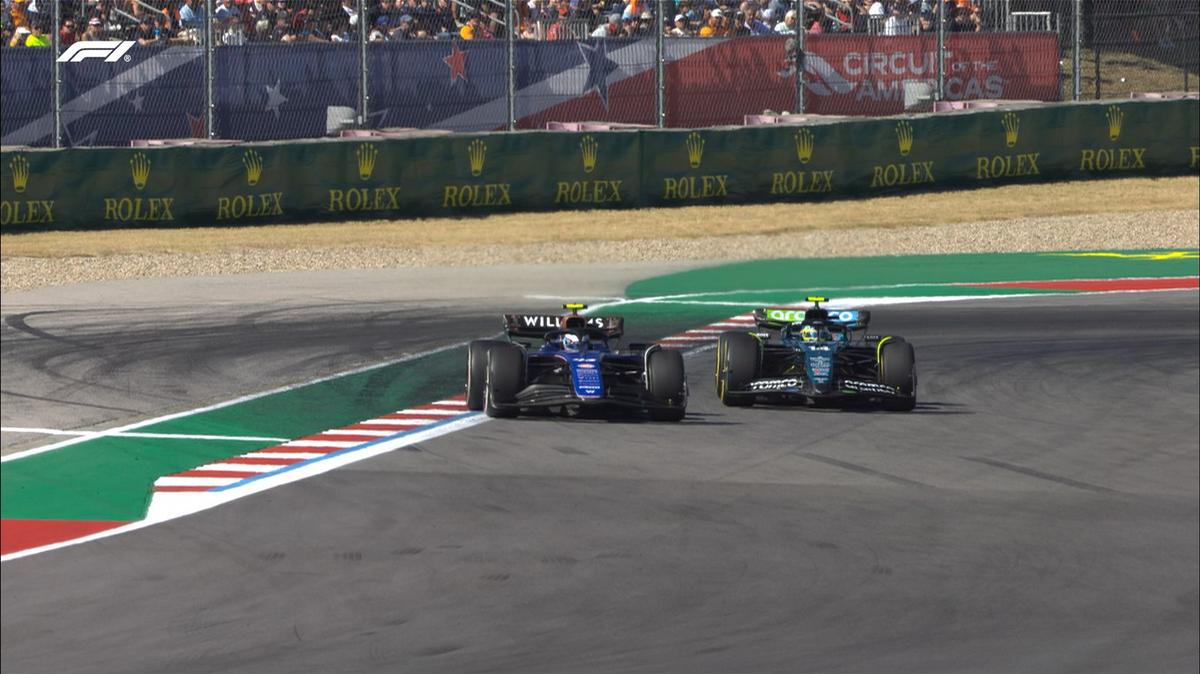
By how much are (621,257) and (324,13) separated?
16.9m

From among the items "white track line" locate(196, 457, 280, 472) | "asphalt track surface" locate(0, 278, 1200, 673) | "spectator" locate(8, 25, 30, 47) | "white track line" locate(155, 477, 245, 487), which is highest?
"spectator" locate(8, 25, 30, 47)

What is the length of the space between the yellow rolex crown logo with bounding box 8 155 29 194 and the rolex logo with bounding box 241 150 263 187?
14.6 feet

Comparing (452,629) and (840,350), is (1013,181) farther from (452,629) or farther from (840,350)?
(840,350)

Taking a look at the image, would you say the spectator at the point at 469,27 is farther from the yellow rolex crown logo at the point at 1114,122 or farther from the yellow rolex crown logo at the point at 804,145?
the yellow rolex crown logo at the point at 1114,122

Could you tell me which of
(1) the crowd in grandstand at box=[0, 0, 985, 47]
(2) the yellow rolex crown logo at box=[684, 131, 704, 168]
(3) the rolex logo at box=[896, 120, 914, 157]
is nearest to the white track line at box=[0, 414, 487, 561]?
(1) the crowd in grandstand at box=[0, 0, 985, 47]

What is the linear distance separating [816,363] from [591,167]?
82.8ft

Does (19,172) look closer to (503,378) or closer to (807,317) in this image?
(503,378)

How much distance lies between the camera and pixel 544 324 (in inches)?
178

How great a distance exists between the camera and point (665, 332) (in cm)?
565

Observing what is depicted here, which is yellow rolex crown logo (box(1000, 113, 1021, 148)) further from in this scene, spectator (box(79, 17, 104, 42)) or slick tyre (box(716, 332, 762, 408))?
slick tyre (box(716, 332, 762, 408))

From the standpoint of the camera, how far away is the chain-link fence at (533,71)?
95.9ft

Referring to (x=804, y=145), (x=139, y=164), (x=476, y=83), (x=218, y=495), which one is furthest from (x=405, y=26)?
(x=476, y=83)

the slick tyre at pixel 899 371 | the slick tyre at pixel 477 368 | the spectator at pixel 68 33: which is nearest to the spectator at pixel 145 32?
the spectator at pixel 68 33

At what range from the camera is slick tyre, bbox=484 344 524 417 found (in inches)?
174
